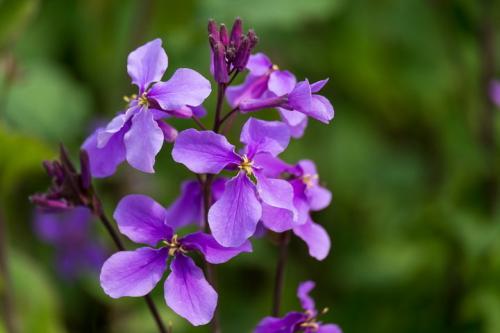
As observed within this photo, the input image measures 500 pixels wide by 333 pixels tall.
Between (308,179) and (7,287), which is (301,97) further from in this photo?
(7,287)

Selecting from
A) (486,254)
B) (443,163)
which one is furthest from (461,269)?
(443,163)

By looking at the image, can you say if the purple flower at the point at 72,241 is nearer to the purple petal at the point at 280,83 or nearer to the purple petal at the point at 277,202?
the purple petal at the point at 280,83

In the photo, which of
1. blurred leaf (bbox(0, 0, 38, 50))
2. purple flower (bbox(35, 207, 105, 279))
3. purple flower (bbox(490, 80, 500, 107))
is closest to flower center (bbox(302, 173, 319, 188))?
blurred leaf (bbox(0, 0, 38, 50))

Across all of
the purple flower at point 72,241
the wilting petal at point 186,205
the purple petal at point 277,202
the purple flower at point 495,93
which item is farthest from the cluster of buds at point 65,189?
Result: the purple flower at point 495,93

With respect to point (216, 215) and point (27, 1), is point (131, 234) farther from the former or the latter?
point (27, 1)

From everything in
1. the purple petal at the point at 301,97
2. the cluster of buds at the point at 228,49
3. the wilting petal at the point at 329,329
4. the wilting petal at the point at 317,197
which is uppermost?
the cluster of buds at the point at 228,49

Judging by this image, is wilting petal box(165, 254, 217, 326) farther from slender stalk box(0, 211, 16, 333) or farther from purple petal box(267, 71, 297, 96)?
slender stalk box(0, 211, 16, 333)

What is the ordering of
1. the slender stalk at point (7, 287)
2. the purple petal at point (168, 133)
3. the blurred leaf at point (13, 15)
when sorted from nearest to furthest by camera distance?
the purple petal at point (168, 133) < the slender stalk at point (7, 287) < the blurred leaf at point (13, 15)
